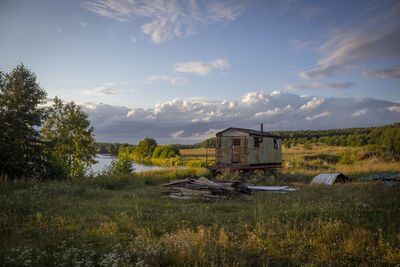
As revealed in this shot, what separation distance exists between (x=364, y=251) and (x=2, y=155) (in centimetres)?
2036

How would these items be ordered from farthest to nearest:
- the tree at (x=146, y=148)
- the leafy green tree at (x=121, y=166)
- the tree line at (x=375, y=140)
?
1. the tree at (x=146, y=148)
2. the tree line at (x=375, y=140)
3. the leafy green tree at (x=121, y=166)

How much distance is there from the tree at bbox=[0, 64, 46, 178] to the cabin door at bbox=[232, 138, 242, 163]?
54.8 feet

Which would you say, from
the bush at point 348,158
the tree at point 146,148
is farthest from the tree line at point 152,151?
the bush at point 348,158

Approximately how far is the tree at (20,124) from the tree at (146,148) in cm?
4907

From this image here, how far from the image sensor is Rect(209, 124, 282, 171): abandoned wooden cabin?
18.6 m

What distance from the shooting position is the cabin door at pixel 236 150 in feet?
62.8

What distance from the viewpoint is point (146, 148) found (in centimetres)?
6844

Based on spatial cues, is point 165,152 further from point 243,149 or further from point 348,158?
point 348,158

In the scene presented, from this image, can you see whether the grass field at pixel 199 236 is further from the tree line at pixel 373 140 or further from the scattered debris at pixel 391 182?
the tree line at pixel 373 140

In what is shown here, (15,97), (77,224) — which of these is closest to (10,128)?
(15,97)

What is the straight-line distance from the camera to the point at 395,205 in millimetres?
6707

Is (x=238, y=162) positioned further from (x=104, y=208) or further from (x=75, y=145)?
(x=75, y=145)

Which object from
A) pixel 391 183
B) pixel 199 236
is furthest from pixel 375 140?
pixel 199 236

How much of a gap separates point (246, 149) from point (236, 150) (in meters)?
1.09
